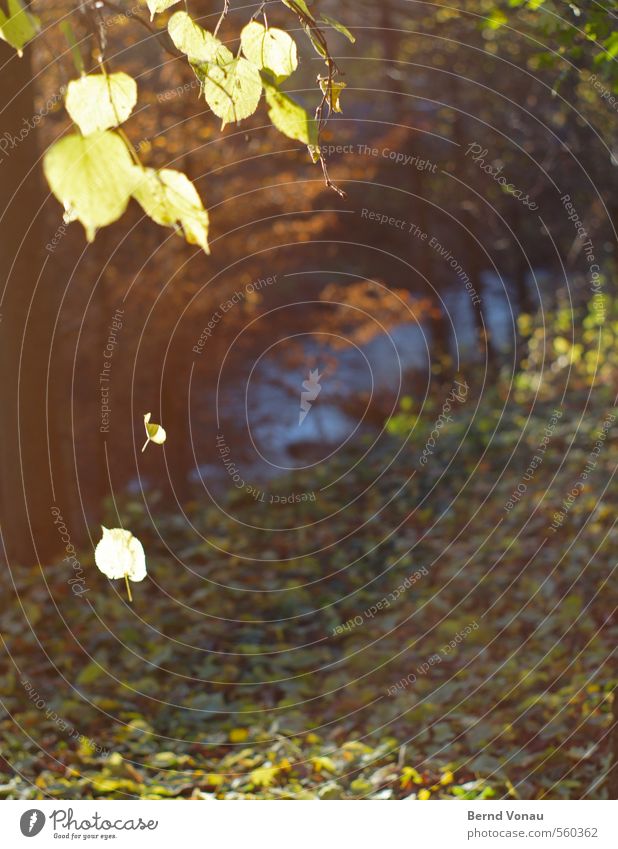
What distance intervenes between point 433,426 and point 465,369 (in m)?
1.55

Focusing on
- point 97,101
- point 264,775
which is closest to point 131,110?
point 97,101

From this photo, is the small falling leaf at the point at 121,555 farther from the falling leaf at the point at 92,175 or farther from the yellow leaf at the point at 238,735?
the yellow leaf at the point at 238,735

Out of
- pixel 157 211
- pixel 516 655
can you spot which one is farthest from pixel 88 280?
pixel 157 211

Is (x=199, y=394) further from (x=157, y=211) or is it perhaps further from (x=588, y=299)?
(x=157, y=211)

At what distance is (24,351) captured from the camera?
566 cm

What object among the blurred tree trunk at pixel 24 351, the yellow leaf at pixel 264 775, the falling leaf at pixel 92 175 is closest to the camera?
the falling leaf at pixel 92 175

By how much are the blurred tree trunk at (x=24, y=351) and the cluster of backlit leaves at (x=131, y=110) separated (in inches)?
155

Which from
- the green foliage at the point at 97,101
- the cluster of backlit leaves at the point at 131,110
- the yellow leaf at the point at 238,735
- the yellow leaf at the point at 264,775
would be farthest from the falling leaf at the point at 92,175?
the yellow leaf at the point at 238,735

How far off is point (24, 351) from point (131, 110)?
180 inches

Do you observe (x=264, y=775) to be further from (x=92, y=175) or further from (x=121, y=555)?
(x=92, y=175)

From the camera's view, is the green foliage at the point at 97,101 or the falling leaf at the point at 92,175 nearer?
the falling leaf at the point at 92,175

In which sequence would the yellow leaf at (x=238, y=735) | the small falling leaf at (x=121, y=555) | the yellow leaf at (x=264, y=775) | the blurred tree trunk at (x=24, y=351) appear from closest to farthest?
1. the small falling leaf at (x=121, y=555)
2. the yellow leaf at (x=264, y=775)
3. the yellow leaf at (x=238, y=735)
4. the blurred tree trunk at (x=24, y=351)

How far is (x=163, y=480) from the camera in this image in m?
7.96

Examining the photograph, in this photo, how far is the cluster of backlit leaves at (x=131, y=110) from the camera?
3.43 feet
